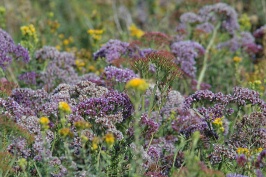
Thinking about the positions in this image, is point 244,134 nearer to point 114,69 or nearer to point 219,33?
point 114,69

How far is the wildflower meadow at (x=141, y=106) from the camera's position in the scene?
429 centimetres

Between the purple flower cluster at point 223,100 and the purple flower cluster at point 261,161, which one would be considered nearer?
the purple flower cluster at point 261,161

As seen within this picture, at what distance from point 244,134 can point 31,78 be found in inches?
104

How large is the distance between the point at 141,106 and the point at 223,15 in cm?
271

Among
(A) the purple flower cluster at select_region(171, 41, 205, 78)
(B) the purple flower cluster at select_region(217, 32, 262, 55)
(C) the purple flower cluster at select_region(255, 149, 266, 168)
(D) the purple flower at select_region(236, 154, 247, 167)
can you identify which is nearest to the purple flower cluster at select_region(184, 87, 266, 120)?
(D) the purple flower at select_region(236, 154, 247, 167)

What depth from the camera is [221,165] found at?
4.67m

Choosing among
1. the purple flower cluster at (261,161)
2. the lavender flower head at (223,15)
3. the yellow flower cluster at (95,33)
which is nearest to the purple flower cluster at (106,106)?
the purple flower cluster at (261,161)

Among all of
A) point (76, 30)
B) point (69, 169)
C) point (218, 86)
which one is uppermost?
point (76, 30)

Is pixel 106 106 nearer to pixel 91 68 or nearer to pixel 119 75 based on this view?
pixel 119 75

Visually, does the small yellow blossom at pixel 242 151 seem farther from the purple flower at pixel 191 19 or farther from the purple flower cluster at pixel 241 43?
the purple flower at pixel 191 19

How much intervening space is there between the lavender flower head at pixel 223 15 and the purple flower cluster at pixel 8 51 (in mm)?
2991

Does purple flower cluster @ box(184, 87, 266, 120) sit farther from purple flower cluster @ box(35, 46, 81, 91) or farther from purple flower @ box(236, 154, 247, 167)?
purple flower cluster @ box(35, 46, 81, 91)

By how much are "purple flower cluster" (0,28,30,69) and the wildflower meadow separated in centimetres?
1

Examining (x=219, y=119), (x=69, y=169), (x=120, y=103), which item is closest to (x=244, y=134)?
(x=219, y=119)
